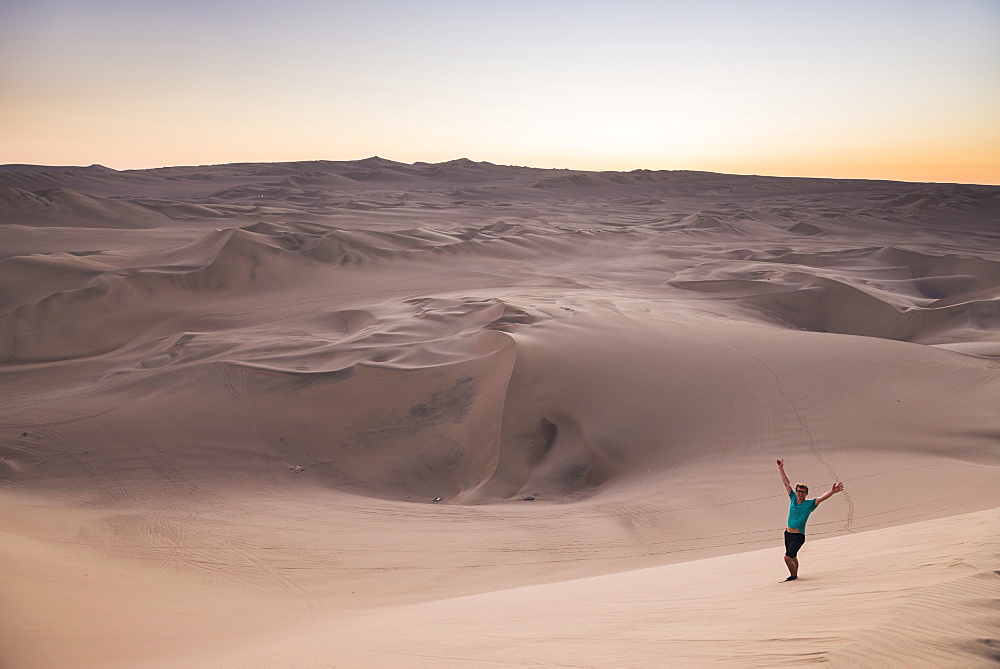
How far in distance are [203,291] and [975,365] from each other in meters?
14.1

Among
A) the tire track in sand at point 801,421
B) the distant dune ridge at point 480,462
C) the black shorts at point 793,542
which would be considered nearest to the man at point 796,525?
Result: the black shorts at point 793,542

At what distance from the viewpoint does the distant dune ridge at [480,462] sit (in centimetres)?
354

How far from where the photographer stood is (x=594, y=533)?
6.12 metres

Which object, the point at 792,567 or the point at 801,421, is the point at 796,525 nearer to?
the point at 792,567

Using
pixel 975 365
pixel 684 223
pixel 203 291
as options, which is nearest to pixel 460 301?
pixel 203 291

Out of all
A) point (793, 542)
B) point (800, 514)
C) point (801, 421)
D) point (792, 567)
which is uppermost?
point (800, 514)

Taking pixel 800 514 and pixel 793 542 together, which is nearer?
pixel 793 542

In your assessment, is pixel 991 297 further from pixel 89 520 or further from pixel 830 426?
pixel 89 520

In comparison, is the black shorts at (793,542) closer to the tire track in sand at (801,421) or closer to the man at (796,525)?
the man at (796,525)

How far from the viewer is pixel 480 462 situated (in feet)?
26.9

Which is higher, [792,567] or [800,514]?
[800,514]

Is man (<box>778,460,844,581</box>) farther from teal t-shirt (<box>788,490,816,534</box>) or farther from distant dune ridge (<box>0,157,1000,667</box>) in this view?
distant dune ridge (<box>0,157,1000,667</box>)

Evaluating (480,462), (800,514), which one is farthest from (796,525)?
(480,462)

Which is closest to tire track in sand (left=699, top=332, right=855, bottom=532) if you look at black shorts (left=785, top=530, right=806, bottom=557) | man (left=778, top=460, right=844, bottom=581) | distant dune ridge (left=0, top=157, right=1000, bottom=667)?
distant dune ridge (left=0, top=157, right=1000, bottom=667)
